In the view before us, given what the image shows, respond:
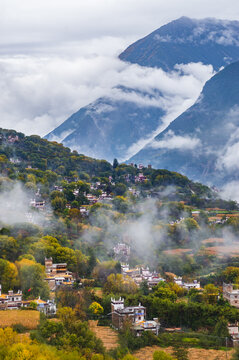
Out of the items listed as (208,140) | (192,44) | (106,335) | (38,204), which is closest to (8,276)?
(106,335)

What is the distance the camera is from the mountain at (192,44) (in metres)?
156

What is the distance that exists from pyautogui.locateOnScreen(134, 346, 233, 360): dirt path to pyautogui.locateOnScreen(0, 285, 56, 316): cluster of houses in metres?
4.41

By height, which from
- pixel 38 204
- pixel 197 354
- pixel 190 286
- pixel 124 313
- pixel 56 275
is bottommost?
pixel 197 354

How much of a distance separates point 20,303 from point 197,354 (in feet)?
25.4

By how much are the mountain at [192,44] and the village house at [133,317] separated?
13321 cm

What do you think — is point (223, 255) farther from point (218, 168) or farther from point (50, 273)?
point (218, 168)

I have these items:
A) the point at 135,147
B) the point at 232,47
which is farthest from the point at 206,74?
the point at 135,147

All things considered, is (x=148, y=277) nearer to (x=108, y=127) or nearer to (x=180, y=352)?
(x=180, y=352)

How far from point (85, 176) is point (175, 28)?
336 ft

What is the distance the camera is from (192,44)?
15675cm

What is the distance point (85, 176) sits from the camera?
2343 inches

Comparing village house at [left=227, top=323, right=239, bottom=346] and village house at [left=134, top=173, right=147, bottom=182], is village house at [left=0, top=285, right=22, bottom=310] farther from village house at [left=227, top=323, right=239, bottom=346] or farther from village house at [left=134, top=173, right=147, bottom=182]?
village house at [left=134, top=173, right=147, bottom=182]

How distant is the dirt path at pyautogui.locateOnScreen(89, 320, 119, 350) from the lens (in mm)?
23859

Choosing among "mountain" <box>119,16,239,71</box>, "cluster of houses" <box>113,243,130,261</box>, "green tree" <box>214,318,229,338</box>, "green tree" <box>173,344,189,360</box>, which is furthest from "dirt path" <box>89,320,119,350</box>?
"mountain" <box>119,16,239,71</box>
